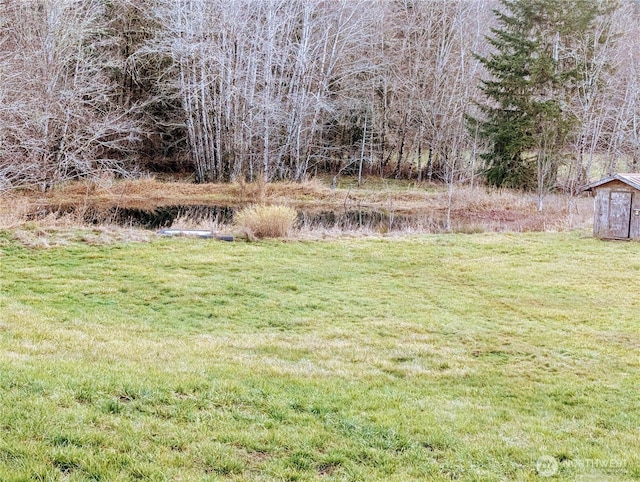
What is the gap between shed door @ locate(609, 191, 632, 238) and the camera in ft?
42.1

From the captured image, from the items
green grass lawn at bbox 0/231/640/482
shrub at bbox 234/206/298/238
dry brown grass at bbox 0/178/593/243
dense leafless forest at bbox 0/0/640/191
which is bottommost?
green grass lawn at bbox 0/231/640/482

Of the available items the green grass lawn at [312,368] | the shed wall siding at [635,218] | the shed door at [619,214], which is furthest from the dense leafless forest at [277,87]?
the green grass lawn at [312,368]

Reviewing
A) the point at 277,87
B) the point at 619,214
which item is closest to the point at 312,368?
the point at 619,214

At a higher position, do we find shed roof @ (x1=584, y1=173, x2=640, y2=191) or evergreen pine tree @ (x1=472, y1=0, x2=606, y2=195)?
evergreen pine tree @ (x1=472, y1=0, x2=606, y2=195)

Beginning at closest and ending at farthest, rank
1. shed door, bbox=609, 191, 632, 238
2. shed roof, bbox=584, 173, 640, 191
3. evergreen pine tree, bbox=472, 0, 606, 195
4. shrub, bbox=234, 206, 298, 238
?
shed roof, bbox=584, 173, 640, 191
shed door, bbox=609, 191, 632, 238
shrub, bbox=234, 206, 298, 238
evergreen pine tree, bbox=472, 0, 606, 195

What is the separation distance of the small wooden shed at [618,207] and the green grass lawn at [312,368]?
2.20 meters

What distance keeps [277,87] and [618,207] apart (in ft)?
53.3

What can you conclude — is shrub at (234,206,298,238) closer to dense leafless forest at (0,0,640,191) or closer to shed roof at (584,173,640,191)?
shed roof at (584,173,640,191)

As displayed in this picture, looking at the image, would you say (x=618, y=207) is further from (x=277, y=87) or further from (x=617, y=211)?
(x=277, y=87)

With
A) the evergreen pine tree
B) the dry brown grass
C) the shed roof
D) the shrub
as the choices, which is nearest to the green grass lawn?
the shrub

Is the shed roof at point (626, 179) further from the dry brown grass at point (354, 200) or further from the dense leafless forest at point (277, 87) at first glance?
the dense leafless forest at point (277, 87)

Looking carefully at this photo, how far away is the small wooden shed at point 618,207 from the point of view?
12719mm

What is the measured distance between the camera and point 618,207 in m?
12.9

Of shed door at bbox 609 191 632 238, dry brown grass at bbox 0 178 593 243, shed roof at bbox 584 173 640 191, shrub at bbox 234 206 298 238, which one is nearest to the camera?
shed roof at bbox 584 173 640 191
